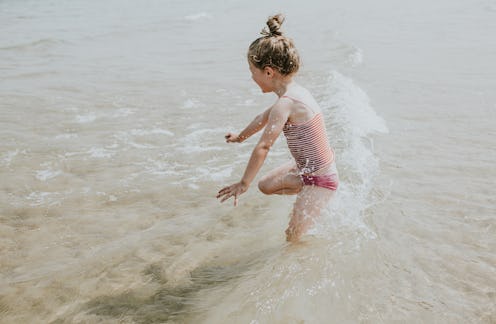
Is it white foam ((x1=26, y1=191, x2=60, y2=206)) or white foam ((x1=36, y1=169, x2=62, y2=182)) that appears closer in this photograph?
white foam ((x1=26, y1=191, x2=60, y2=206))

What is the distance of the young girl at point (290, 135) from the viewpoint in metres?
3.79

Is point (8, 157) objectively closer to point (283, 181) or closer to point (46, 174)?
point (46, 174)

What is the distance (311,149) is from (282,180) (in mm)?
398

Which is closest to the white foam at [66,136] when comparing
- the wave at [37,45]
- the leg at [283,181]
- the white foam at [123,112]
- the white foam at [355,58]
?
the white foam at [123,112]

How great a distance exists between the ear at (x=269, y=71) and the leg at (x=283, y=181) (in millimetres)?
861

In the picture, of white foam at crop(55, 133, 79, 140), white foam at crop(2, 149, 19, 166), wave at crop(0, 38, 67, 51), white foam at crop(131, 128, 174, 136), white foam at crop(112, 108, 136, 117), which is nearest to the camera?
white foam at crop(2, 149, 19, 166)

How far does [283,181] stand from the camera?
14.0ft

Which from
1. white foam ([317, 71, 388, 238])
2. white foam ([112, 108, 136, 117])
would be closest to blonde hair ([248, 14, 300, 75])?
white foam ([317, 71, 388, 238])

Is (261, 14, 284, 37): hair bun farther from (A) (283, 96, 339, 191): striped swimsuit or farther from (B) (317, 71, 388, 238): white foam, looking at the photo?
(B) (317, 71, 388, 238): white foam

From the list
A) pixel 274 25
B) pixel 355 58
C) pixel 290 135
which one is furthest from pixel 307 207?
pixel 355 58

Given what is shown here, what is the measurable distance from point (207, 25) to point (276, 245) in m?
18.9

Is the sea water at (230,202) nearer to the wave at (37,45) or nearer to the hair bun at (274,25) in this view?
the hair bun at (274,25)

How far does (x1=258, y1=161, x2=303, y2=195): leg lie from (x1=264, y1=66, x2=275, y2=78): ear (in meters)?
0.86

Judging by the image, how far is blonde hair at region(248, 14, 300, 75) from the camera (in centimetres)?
381
